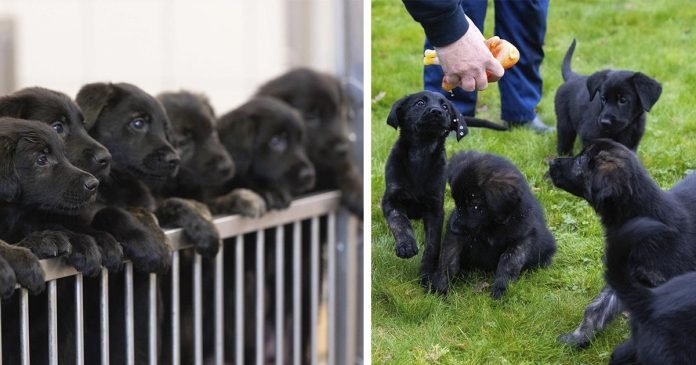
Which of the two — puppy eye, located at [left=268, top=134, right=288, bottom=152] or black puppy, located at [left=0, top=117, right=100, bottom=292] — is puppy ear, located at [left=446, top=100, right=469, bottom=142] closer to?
puppy eye, located at [left=268, top=134, right=288, bottom=152]

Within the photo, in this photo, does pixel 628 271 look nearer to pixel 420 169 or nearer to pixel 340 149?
pixel 420 169

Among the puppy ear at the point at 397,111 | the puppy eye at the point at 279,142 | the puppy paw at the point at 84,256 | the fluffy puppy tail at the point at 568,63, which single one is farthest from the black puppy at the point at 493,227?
the puppy paw at the point at 84,256

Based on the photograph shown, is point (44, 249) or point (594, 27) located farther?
point (594, 27)

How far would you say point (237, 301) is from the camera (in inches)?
110

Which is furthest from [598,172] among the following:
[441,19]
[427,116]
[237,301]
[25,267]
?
[25,267]

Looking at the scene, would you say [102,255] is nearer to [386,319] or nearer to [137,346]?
[137,346]

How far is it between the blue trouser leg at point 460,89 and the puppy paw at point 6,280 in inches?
50.3

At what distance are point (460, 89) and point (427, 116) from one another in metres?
0.16

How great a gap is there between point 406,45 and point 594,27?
60 cm

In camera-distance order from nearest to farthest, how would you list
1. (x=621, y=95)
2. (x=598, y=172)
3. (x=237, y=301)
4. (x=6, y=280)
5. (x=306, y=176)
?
(x=6, y=280)
(x=598, y=172)
(x=621, y=95)
(x=237, y=301)
(x=306, y=176)

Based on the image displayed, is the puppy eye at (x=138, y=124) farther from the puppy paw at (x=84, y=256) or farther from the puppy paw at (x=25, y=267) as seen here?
the puppy paw at (x=25, y=267)

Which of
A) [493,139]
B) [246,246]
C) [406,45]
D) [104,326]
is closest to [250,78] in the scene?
[246,246]

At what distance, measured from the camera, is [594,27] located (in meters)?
2.76

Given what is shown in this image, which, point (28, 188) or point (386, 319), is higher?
point (28, 188)
